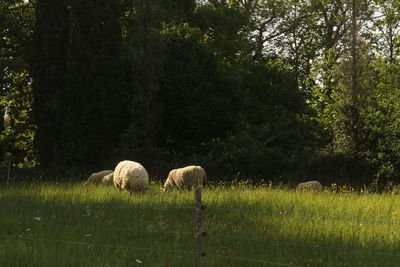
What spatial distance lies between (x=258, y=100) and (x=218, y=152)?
8.20 m

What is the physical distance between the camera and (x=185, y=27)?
28828 millimetres

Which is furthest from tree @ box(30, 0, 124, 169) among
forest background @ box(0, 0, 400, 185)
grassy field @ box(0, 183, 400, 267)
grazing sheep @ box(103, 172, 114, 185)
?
grassy field @ box(0, 183, 400, 267)

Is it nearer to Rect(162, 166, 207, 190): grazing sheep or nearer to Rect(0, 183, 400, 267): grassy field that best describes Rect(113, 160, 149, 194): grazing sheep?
Rect(0, 183, 400, 267): grassy field

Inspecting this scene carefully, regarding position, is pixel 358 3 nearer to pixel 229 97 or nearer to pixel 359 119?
pixel 359 119

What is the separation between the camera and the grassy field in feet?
25.6

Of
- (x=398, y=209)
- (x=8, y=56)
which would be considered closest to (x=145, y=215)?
(x=398, y=209)

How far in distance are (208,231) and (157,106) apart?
16.8 metres

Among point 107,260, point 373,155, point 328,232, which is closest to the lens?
point 107,260

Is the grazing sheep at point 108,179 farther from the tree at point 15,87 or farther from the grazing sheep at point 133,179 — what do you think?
the tree at point 15,87

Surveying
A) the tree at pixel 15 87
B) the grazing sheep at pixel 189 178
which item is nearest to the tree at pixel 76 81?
the tree at pixel 15 87

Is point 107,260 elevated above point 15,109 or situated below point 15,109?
below

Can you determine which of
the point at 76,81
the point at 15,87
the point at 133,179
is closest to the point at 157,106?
the point at 76,81

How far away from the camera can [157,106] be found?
25.8 meters

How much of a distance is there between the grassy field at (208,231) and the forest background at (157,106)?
10969mm
